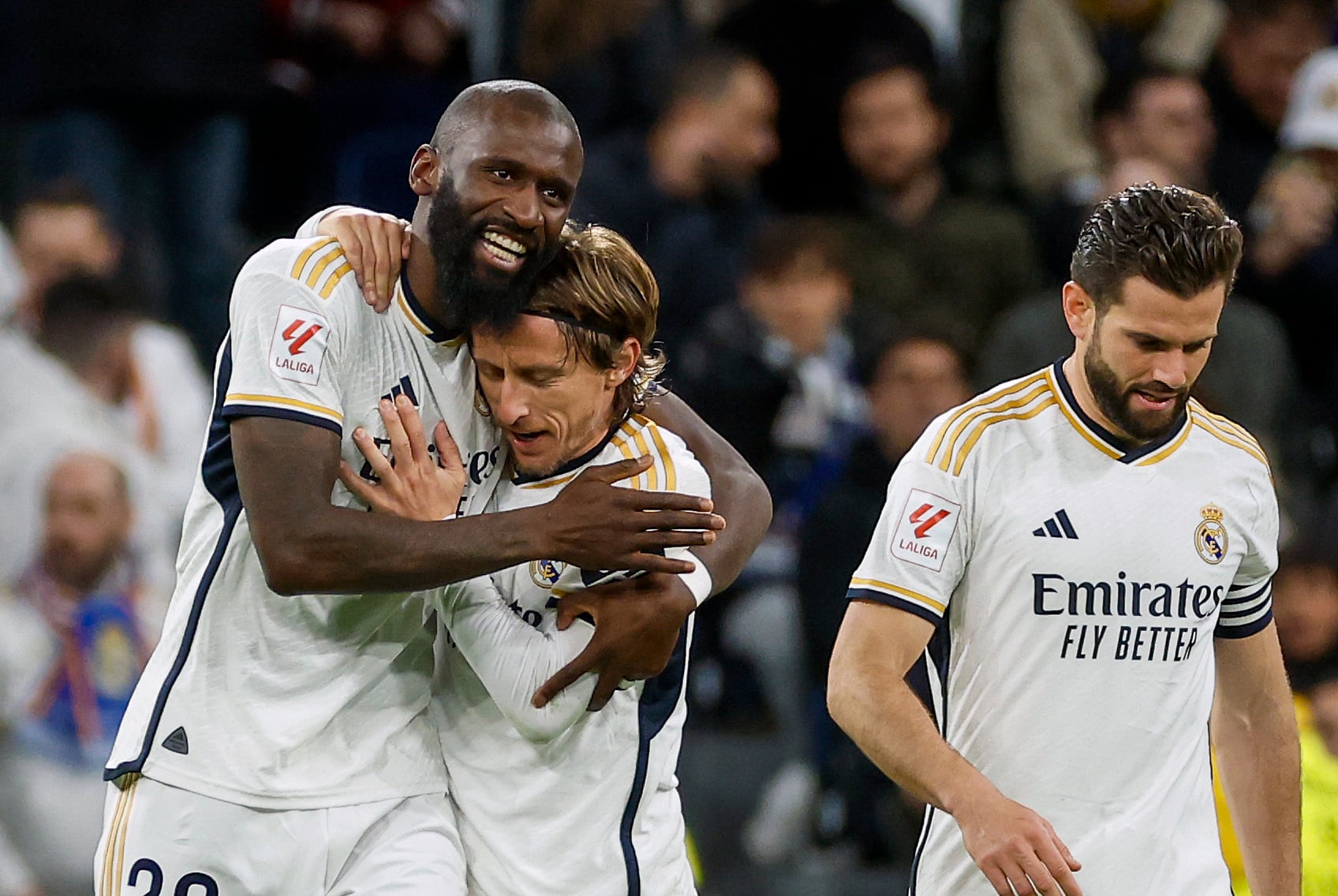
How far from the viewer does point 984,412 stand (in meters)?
4.29

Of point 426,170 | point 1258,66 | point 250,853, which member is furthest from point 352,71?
point 250,853

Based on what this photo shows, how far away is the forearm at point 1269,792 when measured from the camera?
4453 mm

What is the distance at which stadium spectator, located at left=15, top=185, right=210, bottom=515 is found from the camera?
8.30 m

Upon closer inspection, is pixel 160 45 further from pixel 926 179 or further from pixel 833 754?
pixel 833 754

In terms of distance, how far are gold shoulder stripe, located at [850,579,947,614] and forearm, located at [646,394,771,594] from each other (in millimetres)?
351

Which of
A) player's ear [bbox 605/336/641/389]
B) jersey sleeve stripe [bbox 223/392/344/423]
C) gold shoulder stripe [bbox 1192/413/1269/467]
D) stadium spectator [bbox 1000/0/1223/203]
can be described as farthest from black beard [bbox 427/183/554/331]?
stadium spectator [bbox 1000/0/1223/203]

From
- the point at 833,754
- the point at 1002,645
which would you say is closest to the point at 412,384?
the point at 1002,645

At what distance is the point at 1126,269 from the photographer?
4.12 meters

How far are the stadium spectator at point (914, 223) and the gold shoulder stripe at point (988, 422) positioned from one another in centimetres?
406

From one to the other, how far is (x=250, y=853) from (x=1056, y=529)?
174 cm

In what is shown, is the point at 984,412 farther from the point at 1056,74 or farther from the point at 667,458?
the point at 1056,74

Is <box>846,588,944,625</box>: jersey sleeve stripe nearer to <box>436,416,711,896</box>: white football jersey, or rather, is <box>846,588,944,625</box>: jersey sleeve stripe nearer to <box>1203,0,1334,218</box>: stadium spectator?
<box>436,416,711,896</box>: white football jersey

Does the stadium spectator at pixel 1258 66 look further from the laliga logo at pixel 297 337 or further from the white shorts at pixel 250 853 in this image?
the white shorts at pixel 250 853

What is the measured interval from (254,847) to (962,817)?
1378 millimetres
